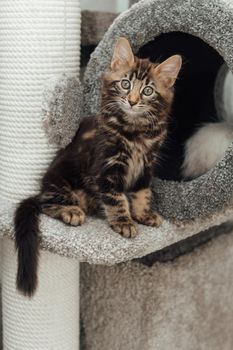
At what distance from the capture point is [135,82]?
1.16 metres

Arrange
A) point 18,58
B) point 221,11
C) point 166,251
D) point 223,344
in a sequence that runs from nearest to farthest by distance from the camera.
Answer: point 221,11 < point 18,58 < point 166,251 < point 223,344

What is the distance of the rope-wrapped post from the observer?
1239 mm

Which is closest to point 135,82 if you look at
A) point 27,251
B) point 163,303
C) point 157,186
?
point 157,186

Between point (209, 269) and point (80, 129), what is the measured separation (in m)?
0.61

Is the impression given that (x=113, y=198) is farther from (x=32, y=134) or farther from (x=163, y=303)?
(x=163, y=303)

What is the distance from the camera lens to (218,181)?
1.15 metres

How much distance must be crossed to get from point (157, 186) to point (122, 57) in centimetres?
33

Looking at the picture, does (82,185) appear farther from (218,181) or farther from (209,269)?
(209,269)

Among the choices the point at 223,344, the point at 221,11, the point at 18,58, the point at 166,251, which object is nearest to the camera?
the point at 221,11

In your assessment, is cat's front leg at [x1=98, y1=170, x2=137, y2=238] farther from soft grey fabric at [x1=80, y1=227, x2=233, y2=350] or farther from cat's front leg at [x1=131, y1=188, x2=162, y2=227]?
soft grey fabric at [x1=80, y1=227, x2=233, y2=350]

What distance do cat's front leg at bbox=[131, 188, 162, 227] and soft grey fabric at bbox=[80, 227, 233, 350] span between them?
0.90 feet

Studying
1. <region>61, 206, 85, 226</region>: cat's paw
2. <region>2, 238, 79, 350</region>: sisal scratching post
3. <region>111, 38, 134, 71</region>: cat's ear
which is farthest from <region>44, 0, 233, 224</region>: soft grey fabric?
<region>2, 238, 79, 350</region>: sisal scratching post

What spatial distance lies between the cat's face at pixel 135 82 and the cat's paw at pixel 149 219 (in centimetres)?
24

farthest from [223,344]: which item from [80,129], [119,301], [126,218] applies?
[80,129]
